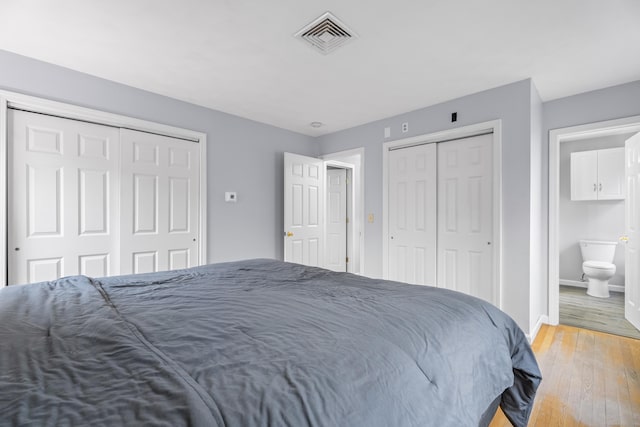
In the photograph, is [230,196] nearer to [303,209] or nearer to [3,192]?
[303,209]

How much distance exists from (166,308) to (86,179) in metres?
2.28

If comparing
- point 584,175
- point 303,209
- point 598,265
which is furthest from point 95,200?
point 584,175

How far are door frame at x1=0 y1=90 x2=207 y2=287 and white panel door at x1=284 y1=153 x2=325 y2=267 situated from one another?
1115 millimetres

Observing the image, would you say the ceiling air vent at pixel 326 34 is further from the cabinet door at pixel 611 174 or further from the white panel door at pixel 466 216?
the cabinet door at pixel 611 174

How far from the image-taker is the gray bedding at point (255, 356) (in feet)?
1.95

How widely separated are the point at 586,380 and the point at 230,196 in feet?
12.2

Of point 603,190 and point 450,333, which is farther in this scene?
point 603,190

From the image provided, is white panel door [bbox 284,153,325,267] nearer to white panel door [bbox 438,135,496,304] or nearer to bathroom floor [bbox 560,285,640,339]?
white panel door [bbox 438,135,496,304]

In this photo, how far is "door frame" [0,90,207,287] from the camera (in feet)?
7.62

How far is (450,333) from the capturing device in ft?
3.71

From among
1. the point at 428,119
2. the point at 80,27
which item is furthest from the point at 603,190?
the point at 80,27

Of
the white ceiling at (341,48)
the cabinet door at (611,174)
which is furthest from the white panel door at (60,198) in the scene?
the cabinet door at (611,174)

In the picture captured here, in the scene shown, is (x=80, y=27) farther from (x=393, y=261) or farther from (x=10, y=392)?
(x=393, y=261)

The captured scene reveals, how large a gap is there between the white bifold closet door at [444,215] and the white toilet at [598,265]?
2.43 m
